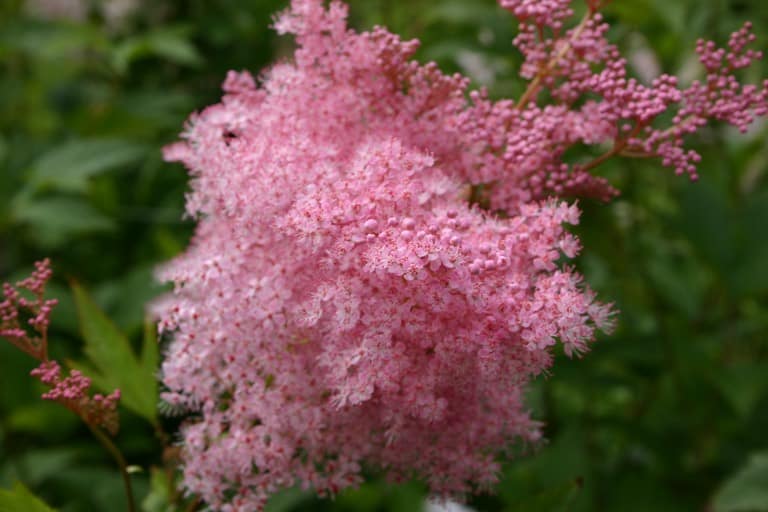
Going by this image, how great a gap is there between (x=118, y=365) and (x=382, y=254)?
60 cm

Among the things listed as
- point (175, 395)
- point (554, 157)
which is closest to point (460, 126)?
point (554, 157)

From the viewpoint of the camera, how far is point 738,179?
2.45 metres

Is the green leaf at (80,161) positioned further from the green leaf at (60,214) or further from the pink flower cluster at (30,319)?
the pink flower cluster at (30,319)

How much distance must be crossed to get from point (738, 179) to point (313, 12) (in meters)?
1.75

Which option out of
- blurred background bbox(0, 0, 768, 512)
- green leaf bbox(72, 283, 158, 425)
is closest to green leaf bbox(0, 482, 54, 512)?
green leaf bbox(72, 283, 158, 425)

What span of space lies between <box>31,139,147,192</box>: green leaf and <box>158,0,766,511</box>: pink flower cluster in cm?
88

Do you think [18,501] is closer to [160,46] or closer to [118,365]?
[118,365]

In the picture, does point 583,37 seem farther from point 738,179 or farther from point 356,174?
point 738,179

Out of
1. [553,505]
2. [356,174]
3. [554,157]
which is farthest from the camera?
[553,505]

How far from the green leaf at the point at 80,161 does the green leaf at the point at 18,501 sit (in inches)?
42.5

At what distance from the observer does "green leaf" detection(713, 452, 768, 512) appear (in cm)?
159

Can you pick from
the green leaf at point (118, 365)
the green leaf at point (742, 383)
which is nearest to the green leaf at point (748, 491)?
the green leaf at point (742, 383)

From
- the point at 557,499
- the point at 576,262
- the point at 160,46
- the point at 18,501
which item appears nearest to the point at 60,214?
the point at 160,46

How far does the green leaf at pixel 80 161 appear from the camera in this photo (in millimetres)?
2012
